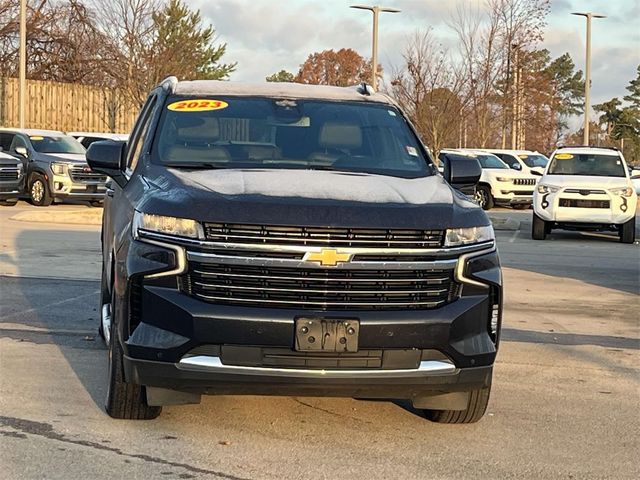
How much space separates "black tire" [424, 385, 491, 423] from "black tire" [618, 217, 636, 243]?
13.8 m

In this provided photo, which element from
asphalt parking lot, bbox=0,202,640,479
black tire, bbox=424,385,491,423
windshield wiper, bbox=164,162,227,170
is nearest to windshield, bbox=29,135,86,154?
asphalt parking lot, bbox=0,202,640,479

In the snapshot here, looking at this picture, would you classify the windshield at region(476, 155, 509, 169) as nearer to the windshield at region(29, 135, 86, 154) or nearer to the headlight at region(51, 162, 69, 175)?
the windshield at region(29, 135, 86, 154)

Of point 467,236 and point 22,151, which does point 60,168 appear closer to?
point 22,151

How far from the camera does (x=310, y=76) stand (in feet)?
240

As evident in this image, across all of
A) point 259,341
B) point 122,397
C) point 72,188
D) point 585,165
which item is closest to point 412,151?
point 259,341

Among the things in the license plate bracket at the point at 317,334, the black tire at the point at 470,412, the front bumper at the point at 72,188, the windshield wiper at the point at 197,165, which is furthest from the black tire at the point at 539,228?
the license plate bracket at the point at 317,334

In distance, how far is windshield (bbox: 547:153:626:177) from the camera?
63.2ft

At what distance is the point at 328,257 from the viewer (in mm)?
4820

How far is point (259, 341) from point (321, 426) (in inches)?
41.0

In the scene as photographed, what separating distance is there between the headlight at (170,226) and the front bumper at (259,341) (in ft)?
0.28

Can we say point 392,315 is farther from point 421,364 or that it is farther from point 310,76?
point 310,76

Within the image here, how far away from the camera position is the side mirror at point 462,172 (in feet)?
20.5

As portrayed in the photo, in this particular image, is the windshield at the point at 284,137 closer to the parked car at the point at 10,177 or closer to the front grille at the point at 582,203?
the front grille at the point at 582,203

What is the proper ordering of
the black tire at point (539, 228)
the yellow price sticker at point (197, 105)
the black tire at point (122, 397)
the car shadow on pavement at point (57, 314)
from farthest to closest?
the black tire at point (539, 228), the car shadow on pavement at point (57, 314), the yellow price sticker at point (197, 105), the black tire at point (122, 397)
